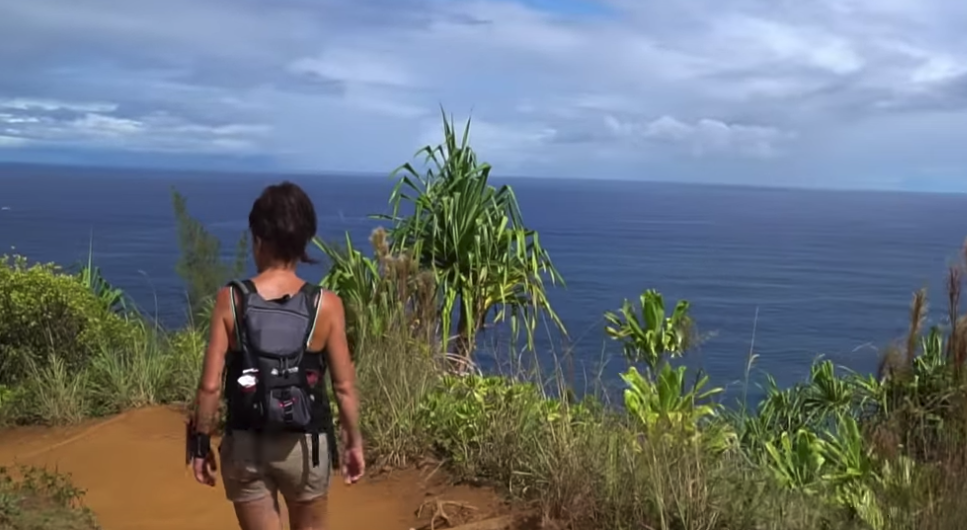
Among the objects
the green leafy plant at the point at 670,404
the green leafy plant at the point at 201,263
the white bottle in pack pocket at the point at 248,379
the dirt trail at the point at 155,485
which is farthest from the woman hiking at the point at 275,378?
the green leafy plant at the point at 201,263

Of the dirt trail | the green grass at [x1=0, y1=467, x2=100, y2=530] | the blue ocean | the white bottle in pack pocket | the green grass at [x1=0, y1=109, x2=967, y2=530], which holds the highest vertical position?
the white bottle in pack pocket

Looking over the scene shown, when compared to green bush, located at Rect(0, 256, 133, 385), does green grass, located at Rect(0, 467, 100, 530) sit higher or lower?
lower

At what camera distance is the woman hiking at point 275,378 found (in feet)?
10.3

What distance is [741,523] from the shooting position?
162 inches

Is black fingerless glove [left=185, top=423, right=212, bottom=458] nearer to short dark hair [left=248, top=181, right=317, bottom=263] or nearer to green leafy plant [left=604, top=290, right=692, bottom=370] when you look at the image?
short dark hair [left=248, top=181, right=317, bottom=263]

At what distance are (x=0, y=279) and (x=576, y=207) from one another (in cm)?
8280

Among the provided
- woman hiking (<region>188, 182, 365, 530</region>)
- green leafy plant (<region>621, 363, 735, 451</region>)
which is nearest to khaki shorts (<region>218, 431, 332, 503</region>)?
woman hiking (<region>188, 182, 365, 530</region>)

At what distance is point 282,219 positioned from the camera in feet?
10.6

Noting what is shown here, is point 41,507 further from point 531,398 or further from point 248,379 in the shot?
point 531,398

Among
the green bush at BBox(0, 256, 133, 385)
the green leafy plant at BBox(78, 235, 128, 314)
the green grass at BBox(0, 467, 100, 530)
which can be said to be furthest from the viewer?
the green leafy plant at BBox(78, 235, 128, 314)

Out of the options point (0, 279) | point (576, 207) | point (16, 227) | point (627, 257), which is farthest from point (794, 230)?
point (0, 279)

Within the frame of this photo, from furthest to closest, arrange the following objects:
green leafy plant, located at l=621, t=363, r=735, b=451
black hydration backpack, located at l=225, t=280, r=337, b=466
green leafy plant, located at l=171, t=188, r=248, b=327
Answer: green leafy plant, located at l=171, t=188, r=248, b=327
green leafy plant, located at l=621, t=363, r=735, b=451
black hydration backpack, located at l=225, t=280, r=337, b=466

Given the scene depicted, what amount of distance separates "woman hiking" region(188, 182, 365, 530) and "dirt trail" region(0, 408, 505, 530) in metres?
1.66

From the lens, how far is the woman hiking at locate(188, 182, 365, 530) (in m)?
3.15
